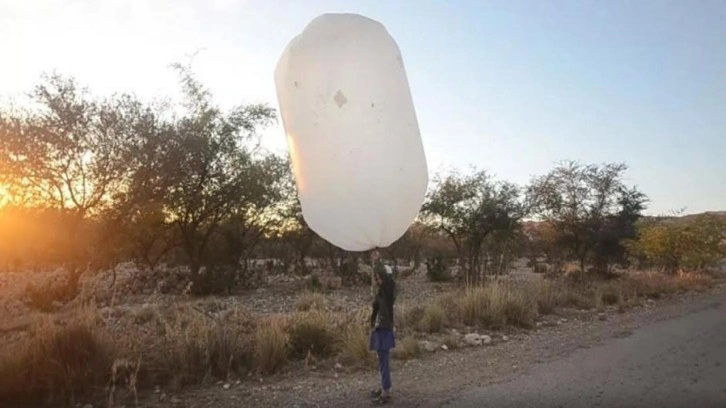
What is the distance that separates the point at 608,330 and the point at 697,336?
1584 mm

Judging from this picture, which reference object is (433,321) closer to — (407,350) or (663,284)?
(407,350)

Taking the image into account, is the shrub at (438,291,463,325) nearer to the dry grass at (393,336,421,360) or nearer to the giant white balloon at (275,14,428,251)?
the dry grass at (393,336,421,360)

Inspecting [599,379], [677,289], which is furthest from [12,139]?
[677,289]

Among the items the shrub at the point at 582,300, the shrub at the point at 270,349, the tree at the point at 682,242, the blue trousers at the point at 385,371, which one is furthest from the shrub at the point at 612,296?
the blue trousers at the point at 385,371

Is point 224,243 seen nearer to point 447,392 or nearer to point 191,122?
point 191,122

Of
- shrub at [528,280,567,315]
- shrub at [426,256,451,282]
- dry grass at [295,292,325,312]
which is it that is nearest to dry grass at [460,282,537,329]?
shrub at [528,280,567,315]

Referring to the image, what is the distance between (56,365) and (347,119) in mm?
4911

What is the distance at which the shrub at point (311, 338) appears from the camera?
8.58 metres

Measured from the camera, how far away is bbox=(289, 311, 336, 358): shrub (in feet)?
28.1

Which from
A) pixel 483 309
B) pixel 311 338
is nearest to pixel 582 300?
pixel 483 309

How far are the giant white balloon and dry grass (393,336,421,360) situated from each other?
14.1 ft

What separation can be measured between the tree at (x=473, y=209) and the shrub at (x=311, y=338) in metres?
18.5

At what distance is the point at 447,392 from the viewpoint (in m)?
6.32

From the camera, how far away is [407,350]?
857 centimetres
